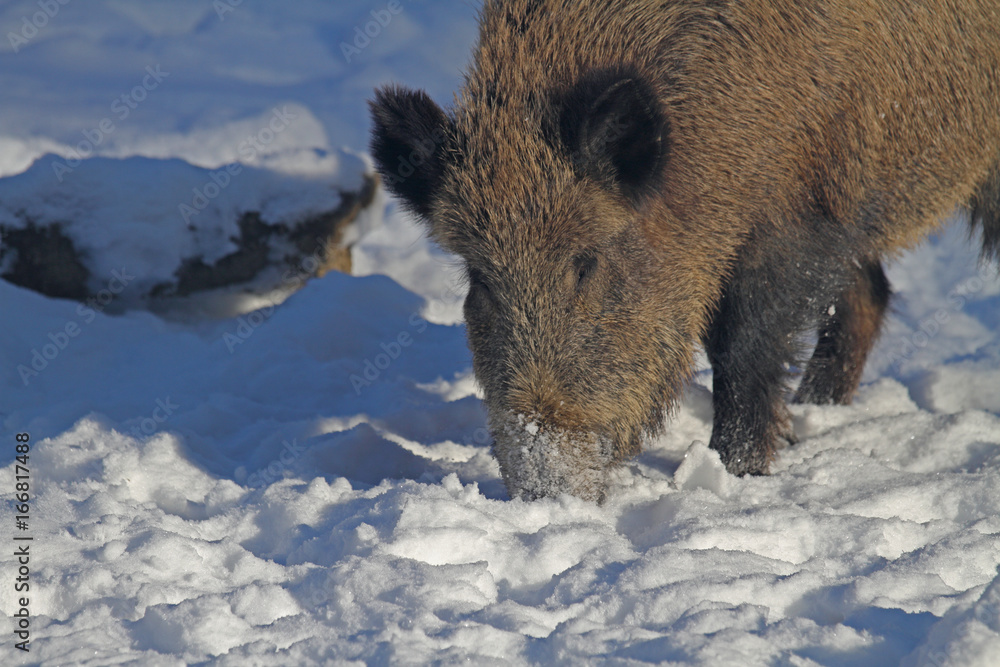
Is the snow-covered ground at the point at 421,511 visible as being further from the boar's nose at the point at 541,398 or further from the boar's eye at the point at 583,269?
the boar's eye at the point at 583,269

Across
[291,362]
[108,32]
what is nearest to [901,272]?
[291,362]

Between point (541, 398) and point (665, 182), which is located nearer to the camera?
point (541, 398)

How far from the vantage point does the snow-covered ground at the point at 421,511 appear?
2025 mm

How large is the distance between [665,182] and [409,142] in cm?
95

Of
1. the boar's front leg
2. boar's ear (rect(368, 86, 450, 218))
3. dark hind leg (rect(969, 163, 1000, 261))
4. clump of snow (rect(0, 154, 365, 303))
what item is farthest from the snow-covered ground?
dark hind leg (rect(969, 163, 1000, 261))

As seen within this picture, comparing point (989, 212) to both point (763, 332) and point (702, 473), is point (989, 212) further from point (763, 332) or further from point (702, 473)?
point (702, 473)

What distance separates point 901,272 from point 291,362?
480 centimetres

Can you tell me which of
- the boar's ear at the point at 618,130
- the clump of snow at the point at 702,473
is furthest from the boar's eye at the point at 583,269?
the clump of snow at the point at 702,473

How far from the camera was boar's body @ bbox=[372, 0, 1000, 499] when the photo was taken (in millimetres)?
2883

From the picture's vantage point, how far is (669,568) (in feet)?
7.71

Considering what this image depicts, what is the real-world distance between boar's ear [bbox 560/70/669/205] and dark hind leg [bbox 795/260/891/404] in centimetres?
201

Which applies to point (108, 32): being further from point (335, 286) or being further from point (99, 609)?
point (99, 609)

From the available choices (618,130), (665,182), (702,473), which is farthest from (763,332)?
(618,130)

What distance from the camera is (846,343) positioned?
4516 millimetres
